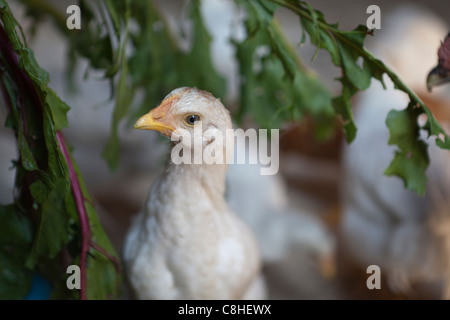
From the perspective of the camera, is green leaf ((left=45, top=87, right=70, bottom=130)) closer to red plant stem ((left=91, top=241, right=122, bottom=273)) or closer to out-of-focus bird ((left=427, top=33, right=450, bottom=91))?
red plant stem ((left=91, top=241, right=122, bottom=273))

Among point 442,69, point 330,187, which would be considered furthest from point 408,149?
point 330,187

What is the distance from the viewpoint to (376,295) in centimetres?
105

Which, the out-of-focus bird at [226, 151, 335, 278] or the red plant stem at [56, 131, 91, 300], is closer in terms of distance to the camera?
the red plant stem at [56, 131, 91, 300]

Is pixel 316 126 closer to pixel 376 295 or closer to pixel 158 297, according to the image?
pixel 376 295

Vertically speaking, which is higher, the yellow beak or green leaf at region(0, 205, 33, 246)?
the yellow beak

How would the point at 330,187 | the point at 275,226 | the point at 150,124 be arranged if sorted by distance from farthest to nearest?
1. the point at 330,187
2. the point at 275,226
3. the point at 150,124

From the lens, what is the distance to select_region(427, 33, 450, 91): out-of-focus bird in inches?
28.5

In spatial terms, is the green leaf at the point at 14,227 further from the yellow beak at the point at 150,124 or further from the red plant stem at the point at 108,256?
the yellow beak at the point at 150,124

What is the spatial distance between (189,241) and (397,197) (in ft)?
1.93

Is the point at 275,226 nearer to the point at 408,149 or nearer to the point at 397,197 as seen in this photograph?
the point at 397,197

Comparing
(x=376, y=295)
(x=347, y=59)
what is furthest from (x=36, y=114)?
(x=376, y=295)

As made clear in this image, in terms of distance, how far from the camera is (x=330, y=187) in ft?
5.93

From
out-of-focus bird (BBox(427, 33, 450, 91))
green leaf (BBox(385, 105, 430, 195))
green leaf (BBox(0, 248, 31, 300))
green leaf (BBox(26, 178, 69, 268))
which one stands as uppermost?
out-of-focus bird (BBox(427, 33, 450, 91))

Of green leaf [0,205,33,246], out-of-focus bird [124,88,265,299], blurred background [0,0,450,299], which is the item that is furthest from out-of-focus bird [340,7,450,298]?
green leaf [0,205,33,246]
